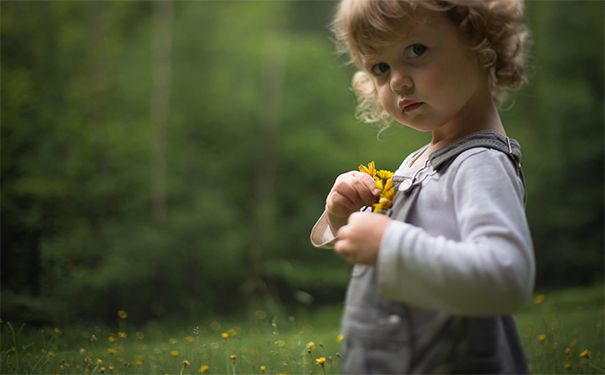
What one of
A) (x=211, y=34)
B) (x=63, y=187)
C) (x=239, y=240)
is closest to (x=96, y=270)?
(x=63, y=187)

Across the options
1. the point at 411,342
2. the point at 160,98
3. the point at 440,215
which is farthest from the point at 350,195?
the point at 160,98

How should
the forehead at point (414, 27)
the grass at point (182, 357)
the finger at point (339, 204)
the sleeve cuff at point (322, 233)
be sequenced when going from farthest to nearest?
the grass at point (182, 357), the sleeve cuff at point (322, 233), the finger at point (339, 204), the forehead at point (414, 27)

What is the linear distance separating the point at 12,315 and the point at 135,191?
4.36 metres

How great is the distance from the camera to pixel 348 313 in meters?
0.79

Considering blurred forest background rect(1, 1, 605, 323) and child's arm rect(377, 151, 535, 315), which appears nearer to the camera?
child's arm rect(377, 151, 535, 315)

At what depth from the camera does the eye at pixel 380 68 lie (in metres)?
0.92

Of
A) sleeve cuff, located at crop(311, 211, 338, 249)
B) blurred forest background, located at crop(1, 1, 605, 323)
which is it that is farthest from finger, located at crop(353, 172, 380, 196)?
blurred forest background, located at crop(1, 1, 605, 323)

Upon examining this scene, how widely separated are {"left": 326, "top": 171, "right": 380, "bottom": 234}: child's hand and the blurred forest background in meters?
3.52

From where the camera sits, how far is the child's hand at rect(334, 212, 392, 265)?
0.70 metres

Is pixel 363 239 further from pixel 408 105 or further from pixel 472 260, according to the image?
pixel 408 105

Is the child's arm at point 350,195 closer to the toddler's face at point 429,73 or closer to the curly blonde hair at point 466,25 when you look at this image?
the toddler's face at point 429,73

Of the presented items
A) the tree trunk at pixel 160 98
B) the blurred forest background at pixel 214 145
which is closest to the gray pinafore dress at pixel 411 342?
the blurred forest background at pixel 214 145

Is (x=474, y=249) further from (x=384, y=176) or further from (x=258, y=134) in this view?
(x=258, y=134)

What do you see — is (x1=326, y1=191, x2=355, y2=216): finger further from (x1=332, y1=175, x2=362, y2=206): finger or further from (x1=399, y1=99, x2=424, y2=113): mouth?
(x1=399, y1=99, x2=424, y2=113): mouth
